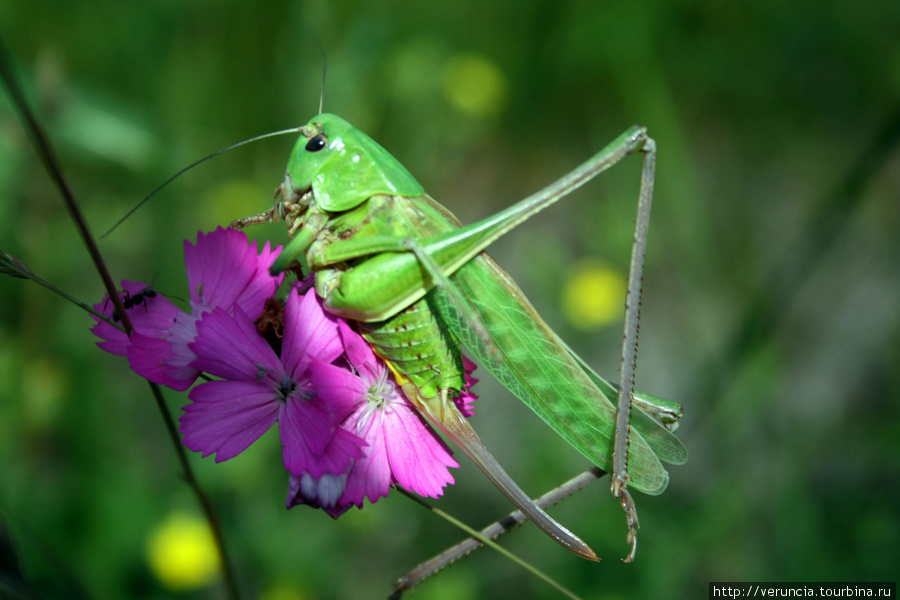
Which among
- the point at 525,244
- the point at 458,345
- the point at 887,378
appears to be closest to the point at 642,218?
the point at 458,345

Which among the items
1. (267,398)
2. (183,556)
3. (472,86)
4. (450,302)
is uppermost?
(472,86)

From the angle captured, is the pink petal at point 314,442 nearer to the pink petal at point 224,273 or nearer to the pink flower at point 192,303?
the pink flower at point 192,303

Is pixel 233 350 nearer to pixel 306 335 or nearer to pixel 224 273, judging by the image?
pixel 306 335

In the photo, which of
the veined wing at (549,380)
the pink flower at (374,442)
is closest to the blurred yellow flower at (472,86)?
the veined wing at (549,380)

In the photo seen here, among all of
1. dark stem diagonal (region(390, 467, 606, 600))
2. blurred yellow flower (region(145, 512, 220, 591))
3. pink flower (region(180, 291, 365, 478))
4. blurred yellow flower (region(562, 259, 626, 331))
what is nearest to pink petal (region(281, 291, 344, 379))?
pink flower (region(180, 291, 365, 478))

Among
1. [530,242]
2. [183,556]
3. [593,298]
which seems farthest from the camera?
[530,242]

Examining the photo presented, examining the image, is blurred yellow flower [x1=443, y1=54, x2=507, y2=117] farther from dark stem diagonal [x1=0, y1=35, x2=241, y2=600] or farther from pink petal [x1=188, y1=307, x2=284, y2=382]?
dark stem diagonal [x1=0, y1=35, x2=241, y2=600]

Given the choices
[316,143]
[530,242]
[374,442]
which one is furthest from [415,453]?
[530,242]
